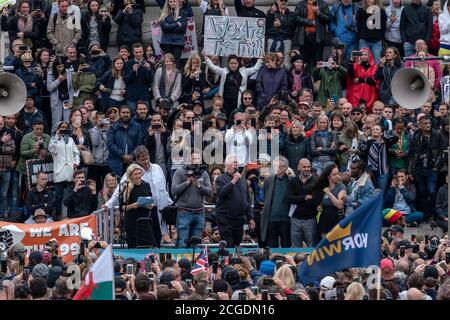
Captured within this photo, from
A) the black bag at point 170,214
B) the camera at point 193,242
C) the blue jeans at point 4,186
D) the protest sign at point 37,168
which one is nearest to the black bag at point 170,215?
the black bag at point 170,214

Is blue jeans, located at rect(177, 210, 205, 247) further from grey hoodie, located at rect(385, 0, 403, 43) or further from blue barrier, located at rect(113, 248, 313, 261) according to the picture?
grey hoodie, located at rect(385, 0, 403, 43)

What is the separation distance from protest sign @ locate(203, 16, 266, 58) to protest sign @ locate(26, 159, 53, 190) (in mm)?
4348

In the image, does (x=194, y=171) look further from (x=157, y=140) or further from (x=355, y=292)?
(x=355, y=292)

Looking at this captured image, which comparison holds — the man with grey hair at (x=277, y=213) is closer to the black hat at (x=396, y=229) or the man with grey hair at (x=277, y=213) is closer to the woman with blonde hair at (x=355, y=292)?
the black hat at (x=396, y=229)

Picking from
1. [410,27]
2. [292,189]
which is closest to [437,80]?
[410,27]

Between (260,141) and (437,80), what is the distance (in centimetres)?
419

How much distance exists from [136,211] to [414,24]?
818cm

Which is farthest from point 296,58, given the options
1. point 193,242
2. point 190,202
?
point 193,242

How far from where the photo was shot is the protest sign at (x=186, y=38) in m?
30.6

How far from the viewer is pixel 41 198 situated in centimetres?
2639

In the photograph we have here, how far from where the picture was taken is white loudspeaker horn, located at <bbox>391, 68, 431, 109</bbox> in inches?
936

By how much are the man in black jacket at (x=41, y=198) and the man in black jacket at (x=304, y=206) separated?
13.0 feet

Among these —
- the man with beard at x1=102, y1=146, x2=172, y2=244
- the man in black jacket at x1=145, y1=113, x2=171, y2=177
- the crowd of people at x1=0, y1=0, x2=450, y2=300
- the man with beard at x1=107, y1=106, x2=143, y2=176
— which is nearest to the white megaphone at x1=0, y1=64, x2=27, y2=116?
the crowd of people at x1=0, y1=0, x2=450, y2=300
